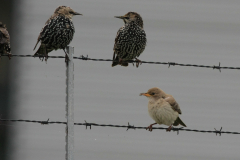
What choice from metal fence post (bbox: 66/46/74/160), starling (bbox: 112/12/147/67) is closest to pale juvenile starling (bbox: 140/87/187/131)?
starling (bbox: 112/12/147/67)

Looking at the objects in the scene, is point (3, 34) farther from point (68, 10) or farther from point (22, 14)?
point (22, 14)

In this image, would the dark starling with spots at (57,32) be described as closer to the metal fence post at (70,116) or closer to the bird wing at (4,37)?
the bird wing at (4,37)

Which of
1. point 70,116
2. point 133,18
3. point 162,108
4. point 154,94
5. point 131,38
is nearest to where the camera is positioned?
point 70,116

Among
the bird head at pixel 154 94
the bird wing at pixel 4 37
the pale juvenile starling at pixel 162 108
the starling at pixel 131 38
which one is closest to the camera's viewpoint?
the pale juvenile starling at pixel 162 108

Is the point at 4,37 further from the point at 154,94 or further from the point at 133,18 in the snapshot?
the point at 154,94

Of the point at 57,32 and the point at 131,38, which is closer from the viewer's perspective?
the point at 57,32

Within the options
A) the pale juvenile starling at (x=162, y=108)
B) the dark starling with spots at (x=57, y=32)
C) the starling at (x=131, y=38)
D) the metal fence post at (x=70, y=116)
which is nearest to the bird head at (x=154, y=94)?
the pale juvenile starling at (x=162, y=108)

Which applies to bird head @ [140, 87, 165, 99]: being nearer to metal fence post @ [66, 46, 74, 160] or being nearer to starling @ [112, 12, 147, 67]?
starling @ [112, 12, 147, 67]

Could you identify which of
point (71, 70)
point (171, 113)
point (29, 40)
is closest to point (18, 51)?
point (29, 40)

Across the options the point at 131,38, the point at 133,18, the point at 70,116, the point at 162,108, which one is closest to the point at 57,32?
the point at 131,38

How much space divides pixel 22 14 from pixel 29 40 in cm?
50

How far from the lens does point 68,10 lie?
24.2ft

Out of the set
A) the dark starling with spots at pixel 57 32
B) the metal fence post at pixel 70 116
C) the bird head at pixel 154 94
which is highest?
the dark starling with spots at pixel 57 32

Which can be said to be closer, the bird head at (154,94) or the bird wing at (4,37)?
the bird head at (154,94)
